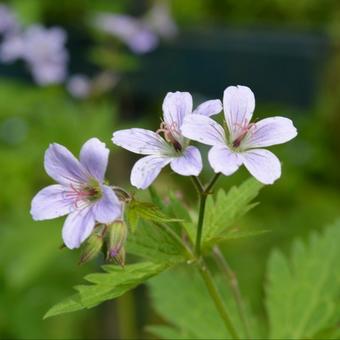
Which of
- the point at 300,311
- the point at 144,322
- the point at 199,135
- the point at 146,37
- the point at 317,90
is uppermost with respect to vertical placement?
the point at 146,37

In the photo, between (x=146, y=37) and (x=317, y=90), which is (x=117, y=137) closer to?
(x=146, y=37)

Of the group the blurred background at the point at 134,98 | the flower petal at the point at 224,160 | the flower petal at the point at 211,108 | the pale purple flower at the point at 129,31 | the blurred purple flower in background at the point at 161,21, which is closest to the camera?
the flower petal at the point at 224,160

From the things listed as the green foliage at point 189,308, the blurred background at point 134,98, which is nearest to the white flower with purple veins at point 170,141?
the green foliage at point 189,308

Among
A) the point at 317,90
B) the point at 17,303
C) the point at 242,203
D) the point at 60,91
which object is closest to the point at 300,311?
the point at 242,203

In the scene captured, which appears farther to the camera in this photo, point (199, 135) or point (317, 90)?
point (317, 90)

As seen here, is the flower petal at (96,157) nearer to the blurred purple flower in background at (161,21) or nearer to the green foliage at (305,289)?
the green foliage at (305,289)
